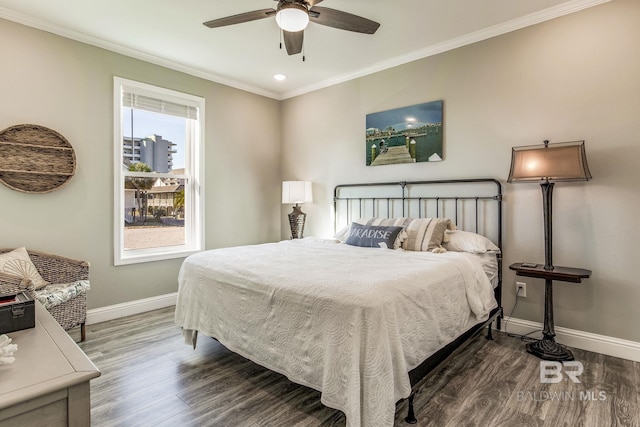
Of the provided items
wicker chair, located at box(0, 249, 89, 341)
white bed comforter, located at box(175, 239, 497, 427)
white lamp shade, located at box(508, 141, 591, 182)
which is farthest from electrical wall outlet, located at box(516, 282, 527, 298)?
wicker chair, located at box(0, 249, 89, 341)

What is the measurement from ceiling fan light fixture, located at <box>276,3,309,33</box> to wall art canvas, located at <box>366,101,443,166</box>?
5.89ft

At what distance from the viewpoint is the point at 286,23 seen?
83.5 inches

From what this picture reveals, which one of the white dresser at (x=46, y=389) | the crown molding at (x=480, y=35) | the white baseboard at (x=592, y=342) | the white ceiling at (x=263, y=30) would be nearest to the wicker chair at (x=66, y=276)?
the white dresser at (x=46, y=389)

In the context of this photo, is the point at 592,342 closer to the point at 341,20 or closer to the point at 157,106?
the point at 341,20

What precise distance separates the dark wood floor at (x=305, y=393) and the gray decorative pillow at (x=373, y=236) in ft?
3.50

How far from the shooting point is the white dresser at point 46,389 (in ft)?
2.90

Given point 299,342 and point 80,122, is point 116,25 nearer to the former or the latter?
point 80,122

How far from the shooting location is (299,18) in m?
2.09

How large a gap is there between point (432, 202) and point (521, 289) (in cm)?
112

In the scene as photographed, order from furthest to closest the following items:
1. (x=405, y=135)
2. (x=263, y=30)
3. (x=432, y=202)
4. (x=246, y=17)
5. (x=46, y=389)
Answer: (x=405, y=135)
(x=432, y=202)
(x=263, y=30)
(x=246, y=17)
(x=46, y=389)

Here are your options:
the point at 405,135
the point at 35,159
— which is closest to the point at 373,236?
the point at 405,135

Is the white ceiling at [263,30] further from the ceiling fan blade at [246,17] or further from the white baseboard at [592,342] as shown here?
the white baseboard at [592,342]

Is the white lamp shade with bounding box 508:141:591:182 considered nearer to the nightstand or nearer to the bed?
the bed

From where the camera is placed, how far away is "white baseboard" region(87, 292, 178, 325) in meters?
3.26
